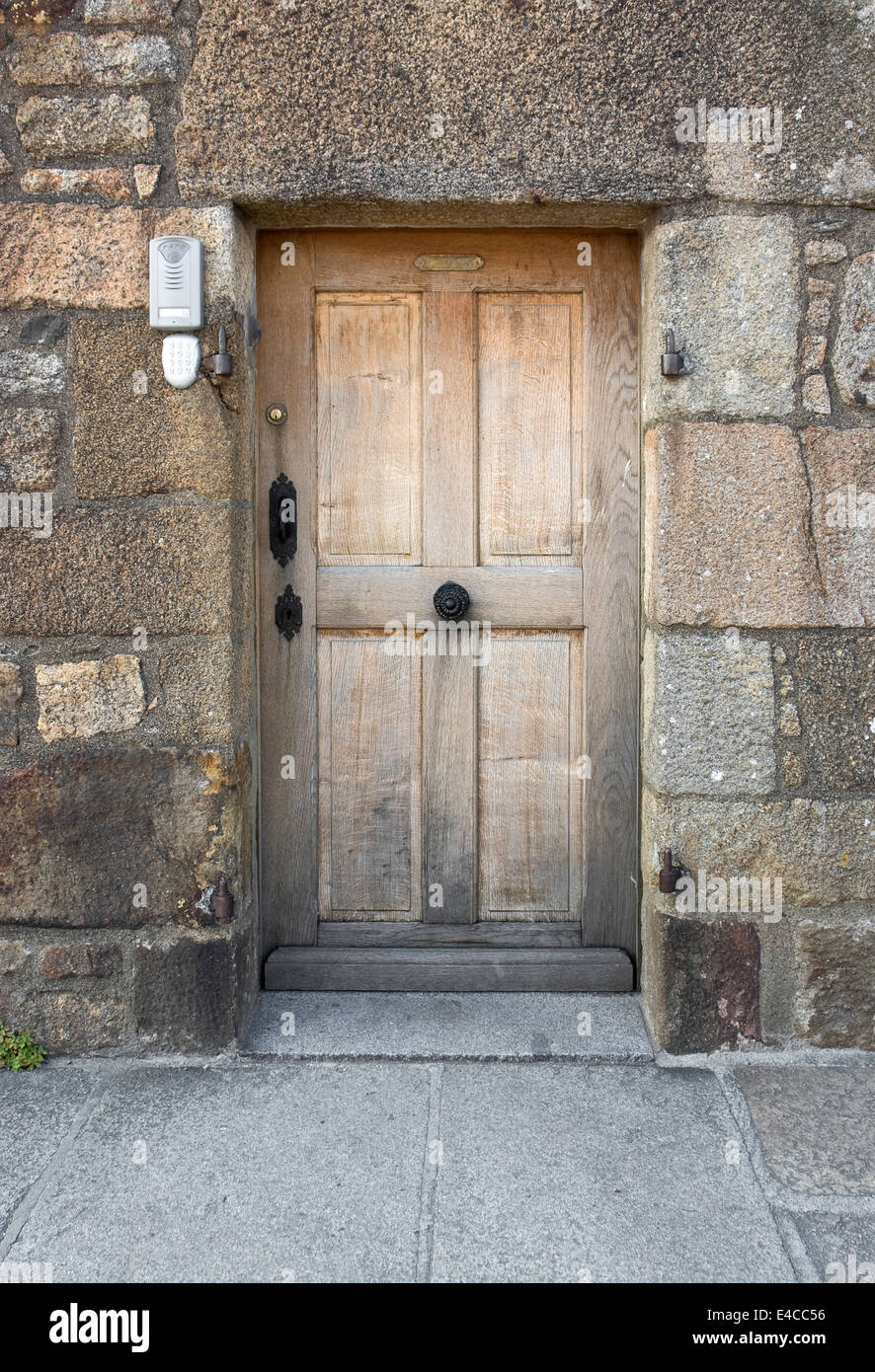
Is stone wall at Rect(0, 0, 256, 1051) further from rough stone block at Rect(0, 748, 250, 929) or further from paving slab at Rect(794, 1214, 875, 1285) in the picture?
paving slab at Rect(794, 1214, 875, 1285)

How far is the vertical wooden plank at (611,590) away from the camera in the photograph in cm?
252

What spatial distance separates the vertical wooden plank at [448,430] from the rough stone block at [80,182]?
77cm

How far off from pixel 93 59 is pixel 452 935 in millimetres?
2289

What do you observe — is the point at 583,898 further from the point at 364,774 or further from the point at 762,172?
the point at 762,172

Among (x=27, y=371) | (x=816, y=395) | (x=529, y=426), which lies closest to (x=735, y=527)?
(x=816, y=395)

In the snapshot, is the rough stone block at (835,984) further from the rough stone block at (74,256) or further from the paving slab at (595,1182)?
the rough stone block at (74,256)

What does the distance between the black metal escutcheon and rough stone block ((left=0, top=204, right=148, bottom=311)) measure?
2.58 ft

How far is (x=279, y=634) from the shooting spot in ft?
8.55

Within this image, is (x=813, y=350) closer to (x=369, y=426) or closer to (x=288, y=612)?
(x=369, y=426)

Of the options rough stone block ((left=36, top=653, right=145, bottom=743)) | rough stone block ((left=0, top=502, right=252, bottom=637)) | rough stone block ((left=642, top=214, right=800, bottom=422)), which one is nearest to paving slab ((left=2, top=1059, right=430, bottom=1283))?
rough stone block ((left=36, top=653, right=145, bottom=743))

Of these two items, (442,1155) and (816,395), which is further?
(816,395)

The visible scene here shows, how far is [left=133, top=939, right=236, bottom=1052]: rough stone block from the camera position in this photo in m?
2.38

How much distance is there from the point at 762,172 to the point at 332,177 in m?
0.98

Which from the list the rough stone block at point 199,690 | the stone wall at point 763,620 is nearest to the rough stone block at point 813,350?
the stone wall at point 763,620
